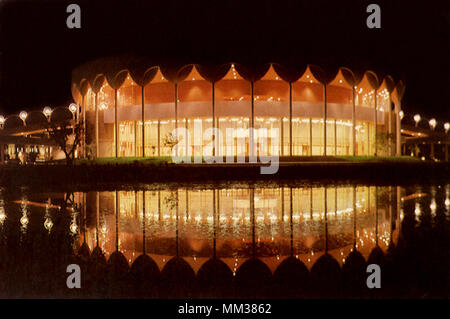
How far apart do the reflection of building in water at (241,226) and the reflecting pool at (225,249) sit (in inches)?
1.0

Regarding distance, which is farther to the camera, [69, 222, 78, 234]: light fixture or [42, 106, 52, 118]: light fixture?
[42, 106, 52, 118]: light fixture

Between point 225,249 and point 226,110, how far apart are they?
89.9 ft

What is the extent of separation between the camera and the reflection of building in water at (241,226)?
17.9 feet

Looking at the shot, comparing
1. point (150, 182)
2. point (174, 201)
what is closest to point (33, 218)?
point (174, 201)

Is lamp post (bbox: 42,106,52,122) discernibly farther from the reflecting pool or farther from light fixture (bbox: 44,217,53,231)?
light fixture (bbox: 44,217,53,231)

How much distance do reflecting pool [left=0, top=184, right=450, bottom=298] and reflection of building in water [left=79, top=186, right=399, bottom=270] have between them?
25mm

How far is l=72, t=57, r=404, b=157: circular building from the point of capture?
31.8 m

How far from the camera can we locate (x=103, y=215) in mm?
8414

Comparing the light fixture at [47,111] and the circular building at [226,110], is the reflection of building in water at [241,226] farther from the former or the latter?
the light fixture at [47,111]
